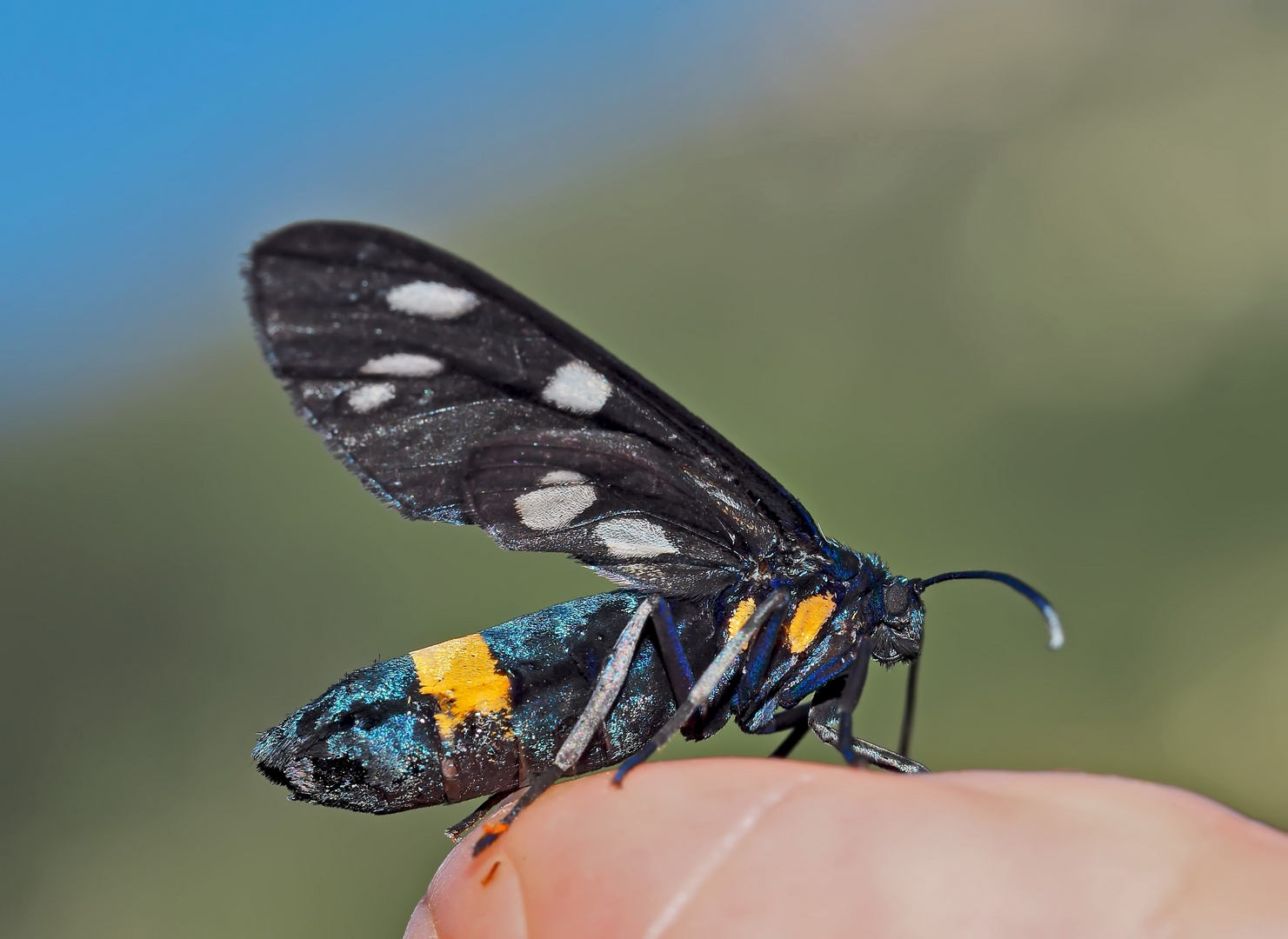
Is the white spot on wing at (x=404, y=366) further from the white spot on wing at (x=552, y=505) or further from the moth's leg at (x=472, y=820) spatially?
the moth's leg at (x=472, y=820)

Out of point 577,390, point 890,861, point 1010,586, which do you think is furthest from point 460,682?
point 1010,586

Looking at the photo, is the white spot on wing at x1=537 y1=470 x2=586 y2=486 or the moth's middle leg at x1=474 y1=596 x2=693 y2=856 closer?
the moth's middle leg at x1=474 y1=596 x2=693 y2=856

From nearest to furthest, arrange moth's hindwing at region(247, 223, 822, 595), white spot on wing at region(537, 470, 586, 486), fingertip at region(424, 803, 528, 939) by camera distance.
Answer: fingertip at region(424, 803, 528, 939) < moth's hindwing at region(247, 223, 822, 595) < white spot on wing at region(537, 470, 586, 486)

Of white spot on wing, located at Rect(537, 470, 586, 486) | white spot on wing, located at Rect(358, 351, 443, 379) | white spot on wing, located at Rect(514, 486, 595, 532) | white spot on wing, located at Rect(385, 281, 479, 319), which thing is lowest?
white spot on wing, located at Rect(514, 486, 595, 532)

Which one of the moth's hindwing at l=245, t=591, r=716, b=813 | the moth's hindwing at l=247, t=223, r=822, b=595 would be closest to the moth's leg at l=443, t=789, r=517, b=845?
the moth's hindwing at l=245, t=591, r=716, b=813

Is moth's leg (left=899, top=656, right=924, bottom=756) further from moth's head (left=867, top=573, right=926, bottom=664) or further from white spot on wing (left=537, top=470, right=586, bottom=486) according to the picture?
white spot on wing (left=537, top=470, right=586, bottom=486)

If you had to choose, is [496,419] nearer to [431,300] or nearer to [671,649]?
[431,300]
